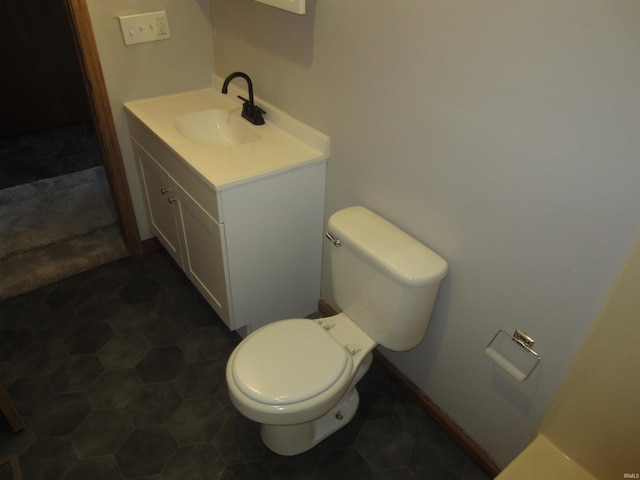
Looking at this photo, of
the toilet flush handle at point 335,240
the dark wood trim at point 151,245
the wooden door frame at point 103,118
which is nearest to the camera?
the toilet flush handle at point 335,240

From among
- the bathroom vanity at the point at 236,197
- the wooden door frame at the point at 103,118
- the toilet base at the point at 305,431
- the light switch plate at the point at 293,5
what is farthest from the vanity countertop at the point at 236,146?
the toilet base at the point at 305,431

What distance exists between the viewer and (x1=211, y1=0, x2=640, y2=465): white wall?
0.95m

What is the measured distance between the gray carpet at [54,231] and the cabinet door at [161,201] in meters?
0.36

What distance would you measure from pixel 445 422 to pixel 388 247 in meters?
0.76

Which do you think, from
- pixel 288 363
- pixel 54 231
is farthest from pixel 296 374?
pixel 54 231

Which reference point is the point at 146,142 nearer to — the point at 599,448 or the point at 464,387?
the point at 464,387

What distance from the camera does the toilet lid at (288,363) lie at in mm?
1337

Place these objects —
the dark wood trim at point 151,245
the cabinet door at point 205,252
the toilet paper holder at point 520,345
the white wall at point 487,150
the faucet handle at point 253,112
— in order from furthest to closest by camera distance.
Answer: the dark wood trim at point 151,245, the faucet handle at point 253,112, the cabinet door at point 205,252, the toilet paper holder at point 520,345, the white wall at point 487,150

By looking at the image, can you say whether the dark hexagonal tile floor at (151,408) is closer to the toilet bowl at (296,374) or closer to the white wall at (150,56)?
the toilet bowl at (296,374)

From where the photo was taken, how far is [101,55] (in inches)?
74.3

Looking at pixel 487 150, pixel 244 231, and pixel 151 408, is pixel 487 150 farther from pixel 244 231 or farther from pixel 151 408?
pixel 151 408

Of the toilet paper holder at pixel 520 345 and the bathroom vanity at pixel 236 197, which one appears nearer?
the toilet paper holder at pixel 520 345

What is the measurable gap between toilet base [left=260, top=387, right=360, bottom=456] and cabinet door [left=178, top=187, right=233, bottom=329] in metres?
0.48

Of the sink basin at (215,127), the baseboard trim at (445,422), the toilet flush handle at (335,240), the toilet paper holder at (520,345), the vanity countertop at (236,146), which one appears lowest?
the baseboard trim at (445,422)
